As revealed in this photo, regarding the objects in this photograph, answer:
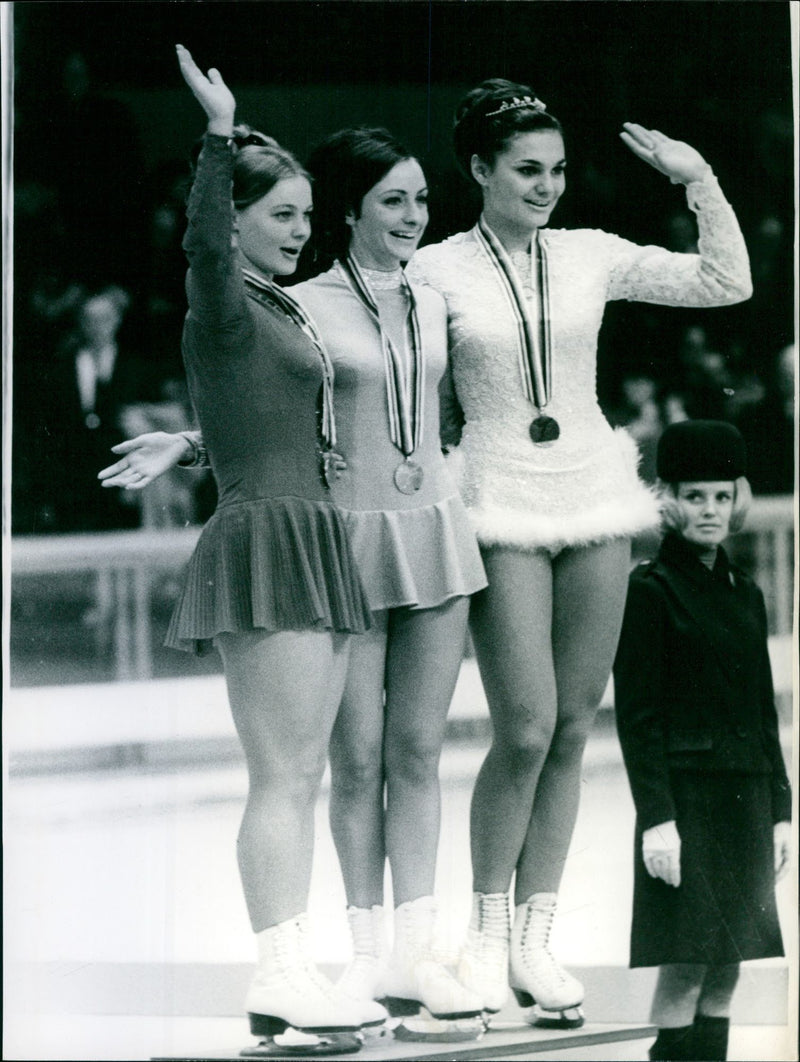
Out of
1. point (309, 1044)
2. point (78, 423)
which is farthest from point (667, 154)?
point (309, 1044)

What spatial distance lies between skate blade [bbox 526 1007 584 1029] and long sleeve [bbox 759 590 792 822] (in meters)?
Result: 0.71

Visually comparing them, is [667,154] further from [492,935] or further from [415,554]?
[492,935]

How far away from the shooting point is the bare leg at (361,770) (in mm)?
3631

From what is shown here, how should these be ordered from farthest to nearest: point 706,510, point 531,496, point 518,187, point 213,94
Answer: point 706,510
point 518,187
point 531,496
point 213,94

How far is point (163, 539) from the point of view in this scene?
152 inches

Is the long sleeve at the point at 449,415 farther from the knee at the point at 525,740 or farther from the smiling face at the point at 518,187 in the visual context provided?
the knee at the point at 525,740

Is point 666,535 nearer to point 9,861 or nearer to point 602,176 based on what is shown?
point 602,176

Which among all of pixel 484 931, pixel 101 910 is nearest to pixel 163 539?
pixel 101 910

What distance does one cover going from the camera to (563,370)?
375 cm

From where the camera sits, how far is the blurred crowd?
12.6 feet

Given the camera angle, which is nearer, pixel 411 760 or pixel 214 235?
pixel 214 235

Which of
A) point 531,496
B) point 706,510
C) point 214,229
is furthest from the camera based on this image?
point 706,510

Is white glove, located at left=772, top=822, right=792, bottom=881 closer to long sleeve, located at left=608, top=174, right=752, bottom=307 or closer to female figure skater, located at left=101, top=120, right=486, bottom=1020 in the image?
female figure skater, located at left=101, top=120, right=486, bottom=1020

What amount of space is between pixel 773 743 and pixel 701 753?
0.63ft
